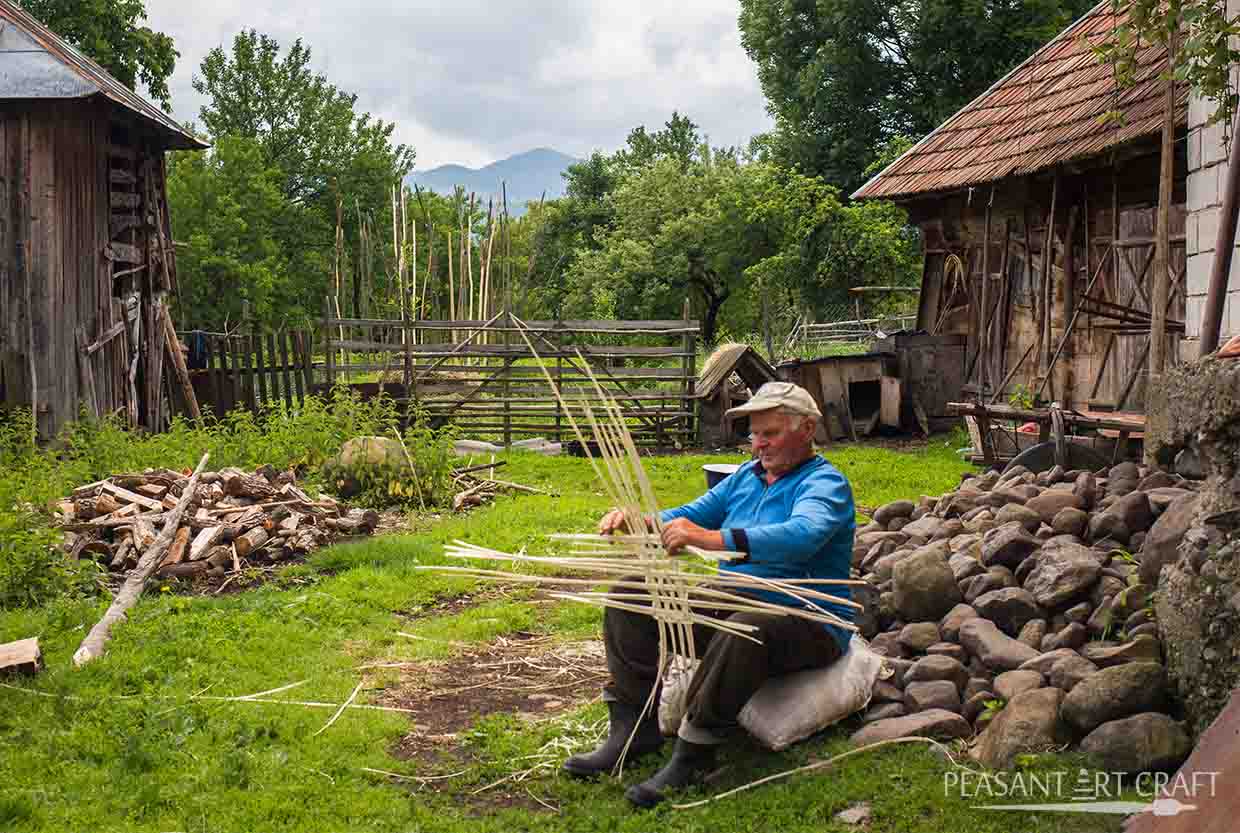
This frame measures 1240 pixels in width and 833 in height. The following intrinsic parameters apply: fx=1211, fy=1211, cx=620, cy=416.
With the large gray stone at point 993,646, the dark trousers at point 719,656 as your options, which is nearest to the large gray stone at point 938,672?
the large gray stone at point 993,646

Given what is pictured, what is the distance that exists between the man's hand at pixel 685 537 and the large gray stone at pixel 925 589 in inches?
72.4

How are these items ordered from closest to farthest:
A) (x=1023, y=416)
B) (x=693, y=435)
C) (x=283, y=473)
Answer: (x=1023, y=416)
(x=283, y=473)
(x=693, y=435)

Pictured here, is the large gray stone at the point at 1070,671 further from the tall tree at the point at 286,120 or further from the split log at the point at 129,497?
the tall tree at the point at 286,120

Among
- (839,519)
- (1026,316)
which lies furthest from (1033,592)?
(1026,316)

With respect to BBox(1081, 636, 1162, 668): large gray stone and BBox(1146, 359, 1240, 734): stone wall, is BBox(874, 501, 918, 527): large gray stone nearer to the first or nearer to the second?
BBox(1081, 636, 1162, 668): large gray stone

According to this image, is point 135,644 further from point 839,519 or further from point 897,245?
point 897,245

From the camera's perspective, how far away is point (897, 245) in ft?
81.8

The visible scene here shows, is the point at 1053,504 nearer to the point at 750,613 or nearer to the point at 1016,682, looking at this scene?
the point at 1016,682

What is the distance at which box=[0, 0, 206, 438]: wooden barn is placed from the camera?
12.0 m

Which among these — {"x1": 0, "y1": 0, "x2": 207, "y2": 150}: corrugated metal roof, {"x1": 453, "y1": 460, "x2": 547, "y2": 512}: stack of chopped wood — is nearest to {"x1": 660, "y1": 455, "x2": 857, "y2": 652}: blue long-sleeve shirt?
{"x1": 453, "y1": 460, "x2": 547, "y2": 512}: stack of chopped wood

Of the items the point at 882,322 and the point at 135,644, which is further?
the point at 882,322

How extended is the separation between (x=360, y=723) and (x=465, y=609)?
2.29m

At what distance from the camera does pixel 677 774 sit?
4.43 m

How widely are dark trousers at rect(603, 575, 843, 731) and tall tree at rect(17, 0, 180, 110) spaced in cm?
2209
